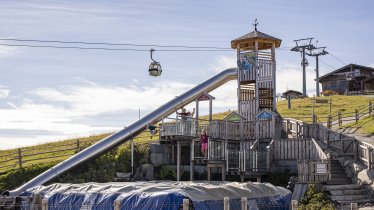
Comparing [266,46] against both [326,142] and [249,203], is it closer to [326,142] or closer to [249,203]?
[326,142]

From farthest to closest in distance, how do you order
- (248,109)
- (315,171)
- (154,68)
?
(248,109) < (154,68) < (315,171)

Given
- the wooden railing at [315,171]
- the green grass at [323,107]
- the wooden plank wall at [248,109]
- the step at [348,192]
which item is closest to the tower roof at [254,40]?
the wooden plank wall at [248,109]

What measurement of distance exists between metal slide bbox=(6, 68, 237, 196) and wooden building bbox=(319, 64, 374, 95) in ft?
147

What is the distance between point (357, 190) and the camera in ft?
101

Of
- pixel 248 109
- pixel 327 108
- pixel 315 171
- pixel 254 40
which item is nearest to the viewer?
pixel 315 171

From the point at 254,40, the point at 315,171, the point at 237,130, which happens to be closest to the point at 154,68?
the point at 237,130

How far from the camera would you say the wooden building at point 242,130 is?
118 feet

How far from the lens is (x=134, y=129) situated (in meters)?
41.7

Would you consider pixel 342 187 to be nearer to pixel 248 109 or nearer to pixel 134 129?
pixel 248 109

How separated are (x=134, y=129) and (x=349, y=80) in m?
51.7

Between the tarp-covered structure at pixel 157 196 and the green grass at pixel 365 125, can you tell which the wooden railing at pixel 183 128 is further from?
the green grass at pixel 365 125

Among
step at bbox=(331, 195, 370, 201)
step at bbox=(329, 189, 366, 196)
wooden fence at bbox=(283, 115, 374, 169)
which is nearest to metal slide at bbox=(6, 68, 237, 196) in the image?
wooden fence at bbox=(283, 115, 374, 169)

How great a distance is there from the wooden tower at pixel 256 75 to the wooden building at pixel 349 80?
146 ft

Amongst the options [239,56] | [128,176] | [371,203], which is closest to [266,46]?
[239,56]
